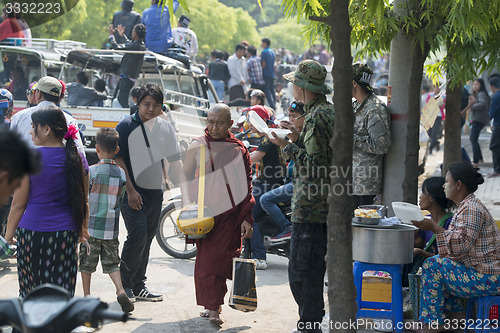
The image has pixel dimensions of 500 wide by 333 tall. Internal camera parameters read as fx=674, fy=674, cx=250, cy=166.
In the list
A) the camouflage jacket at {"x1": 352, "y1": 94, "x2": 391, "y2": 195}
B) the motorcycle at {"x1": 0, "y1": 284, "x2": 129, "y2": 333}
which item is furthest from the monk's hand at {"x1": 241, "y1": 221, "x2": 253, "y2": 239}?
the motorcycle at {"x1": 0, "y1": 284, "x2": 129, "y2": 333}

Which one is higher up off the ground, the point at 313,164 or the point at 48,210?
the point at 313,164

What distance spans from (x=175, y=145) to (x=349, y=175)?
10.3 ft

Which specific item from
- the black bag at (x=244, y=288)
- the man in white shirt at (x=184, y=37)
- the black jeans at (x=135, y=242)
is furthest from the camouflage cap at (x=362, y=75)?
the man in white shirt at (x=184, y=37)

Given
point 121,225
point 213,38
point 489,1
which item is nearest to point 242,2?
point 213,38

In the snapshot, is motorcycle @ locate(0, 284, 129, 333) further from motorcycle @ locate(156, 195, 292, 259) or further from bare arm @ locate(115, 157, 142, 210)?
motorcycle @ locate(156, 195, 292, 259)

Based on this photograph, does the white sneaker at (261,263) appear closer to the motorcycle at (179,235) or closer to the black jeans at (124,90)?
the motorcycle at (179,235)

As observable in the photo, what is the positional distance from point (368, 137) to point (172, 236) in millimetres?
2899

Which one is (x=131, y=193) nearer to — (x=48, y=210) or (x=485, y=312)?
(x=48, y=210)

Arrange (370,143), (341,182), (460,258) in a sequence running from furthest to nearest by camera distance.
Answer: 1. (370,143)
2. (460,258)
3. (341,182)

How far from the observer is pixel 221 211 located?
19.0 feet

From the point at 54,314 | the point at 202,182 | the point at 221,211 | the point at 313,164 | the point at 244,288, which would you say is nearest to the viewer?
the point at 54,314

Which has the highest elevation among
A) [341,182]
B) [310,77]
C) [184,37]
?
[184,37]

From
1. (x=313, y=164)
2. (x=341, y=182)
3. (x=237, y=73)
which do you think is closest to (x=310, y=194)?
(x=313, y=164)

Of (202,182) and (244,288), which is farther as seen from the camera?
(202,182)
